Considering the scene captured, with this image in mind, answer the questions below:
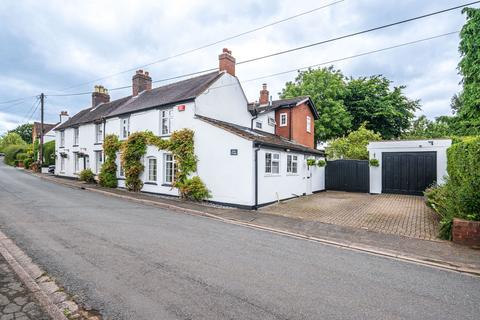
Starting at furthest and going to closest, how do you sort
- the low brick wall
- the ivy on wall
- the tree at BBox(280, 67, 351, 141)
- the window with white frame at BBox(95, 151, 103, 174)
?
the tree at BBox(280, 67, 351, 141)
the window with white frame at BBox(95, 151, 103, 174)
the ivy on wall
the low brick wall

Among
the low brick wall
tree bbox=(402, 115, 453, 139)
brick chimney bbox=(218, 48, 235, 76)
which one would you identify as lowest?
the low brick wall

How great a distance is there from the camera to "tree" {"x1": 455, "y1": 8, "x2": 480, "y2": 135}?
1881 centimetres

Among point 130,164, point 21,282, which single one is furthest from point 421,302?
point 130,164

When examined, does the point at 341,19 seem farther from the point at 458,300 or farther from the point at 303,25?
the point at 458,300

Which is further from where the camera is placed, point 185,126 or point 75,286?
point 185,126

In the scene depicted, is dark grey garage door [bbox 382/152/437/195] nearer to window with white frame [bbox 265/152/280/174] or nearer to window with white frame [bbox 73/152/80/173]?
window with white frame [bbox 265/152/280/174]

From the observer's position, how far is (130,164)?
17.3 metres

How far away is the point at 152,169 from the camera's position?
17.0m

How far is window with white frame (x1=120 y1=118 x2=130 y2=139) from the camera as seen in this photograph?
1884 cm

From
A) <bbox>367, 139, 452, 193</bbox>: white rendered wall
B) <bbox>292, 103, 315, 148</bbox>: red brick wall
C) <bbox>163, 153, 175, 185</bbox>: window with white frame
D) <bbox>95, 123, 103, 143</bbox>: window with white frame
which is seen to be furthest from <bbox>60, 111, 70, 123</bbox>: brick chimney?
<bbox>367, 139, 452, 193</bbox>: white rendered wall

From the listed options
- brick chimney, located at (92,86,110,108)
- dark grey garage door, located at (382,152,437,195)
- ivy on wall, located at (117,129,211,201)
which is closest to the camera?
ivy on wall, located at (117,129,211,201)

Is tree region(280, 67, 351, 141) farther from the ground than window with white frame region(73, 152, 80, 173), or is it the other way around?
tree region(280, 67, 351, 141)

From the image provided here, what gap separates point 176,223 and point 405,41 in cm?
1067

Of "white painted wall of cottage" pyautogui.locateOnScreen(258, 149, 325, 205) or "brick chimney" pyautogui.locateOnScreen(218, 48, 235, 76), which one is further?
"brick chimney" pyautogui.locateOnScreen(218, 48, 235, 76)
